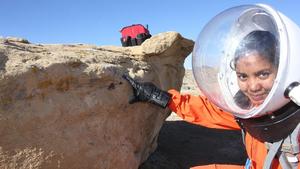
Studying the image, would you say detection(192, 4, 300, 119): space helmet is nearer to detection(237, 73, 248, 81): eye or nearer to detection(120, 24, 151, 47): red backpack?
detection(237, 73, 248, 81): eye

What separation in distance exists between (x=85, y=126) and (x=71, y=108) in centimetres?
22

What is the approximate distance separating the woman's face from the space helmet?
46 millimetres

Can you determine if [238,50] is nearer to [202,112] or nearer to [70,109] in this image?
[202,112]

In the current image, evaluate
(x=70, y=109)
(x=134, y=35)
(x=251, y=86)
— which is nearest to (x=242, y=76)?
(x=251, y=86)

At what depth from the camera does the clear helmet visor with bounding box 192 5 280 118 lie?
2523 mm

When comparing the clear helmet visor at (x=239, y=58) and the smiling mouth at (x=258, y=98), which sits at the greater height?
the clear helmet visor at (x=239, y=58)

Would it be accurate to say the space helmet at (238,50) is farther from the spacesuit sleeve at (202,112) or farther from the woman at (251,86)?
the spacesuit sleeve at (202,112)

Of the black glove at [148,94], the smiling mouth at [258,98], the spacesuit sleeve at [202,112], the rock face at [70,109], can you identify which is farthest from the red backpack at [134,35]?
the smiling mouth at [258,98]

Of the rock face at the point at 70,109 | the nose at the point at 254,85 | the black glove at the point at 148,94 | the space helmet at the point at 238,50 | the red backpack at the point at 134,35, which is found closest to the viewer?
the space helmet at the point at 238,50

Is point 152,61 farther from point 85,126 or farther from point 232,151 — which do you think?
point 232,151

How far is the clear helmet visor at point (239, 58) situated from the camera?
2.52 metres

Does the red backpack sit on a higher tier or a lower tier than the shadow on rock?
higher

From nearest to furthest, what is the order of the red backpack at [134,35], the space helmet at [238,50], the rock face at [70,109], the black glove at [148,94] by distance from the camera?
the space helmet at [238,50] → the rock face at [70,109] → the black glove at [148,94] → the red backpack at [134,35]

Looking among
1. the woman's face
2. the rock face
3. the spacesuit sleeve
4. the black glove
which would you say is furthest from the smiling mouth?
the rock face
